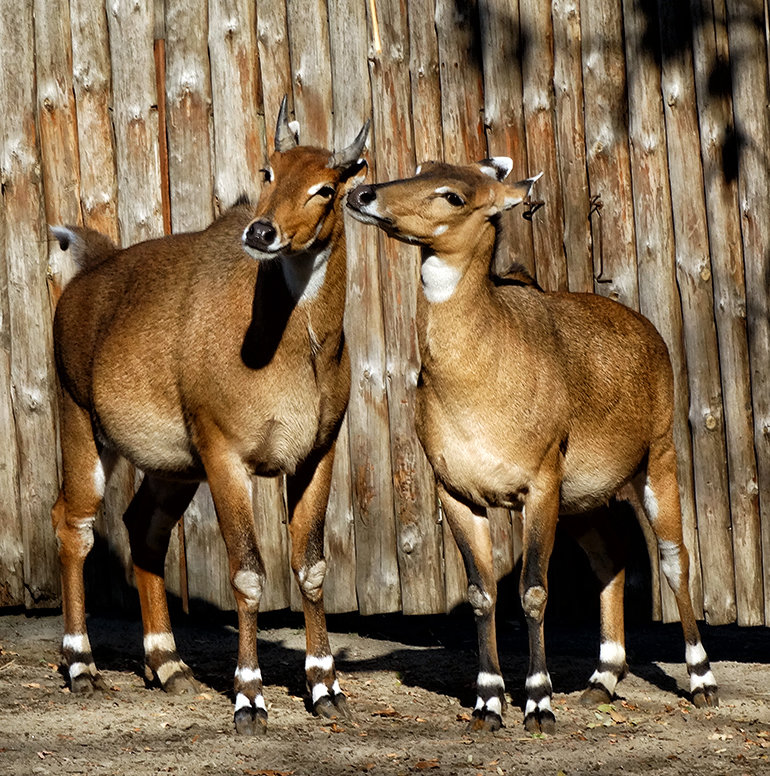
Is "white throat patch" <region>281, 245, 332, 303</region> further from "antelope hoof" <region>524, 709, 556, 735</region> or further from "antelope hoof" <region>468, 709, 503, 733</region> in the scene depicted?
"antelope hoof" <region>524, 709, 556, 735</region>

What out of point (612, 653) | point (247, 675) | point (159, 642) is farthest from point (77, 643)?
point (612, 653)

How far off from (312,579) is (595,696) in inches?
64.5

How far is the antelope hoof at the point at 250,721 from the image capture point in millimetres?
6285

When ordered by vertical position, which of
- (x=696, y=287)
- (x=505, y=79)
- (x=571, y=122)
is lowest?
(x=696, y=287)

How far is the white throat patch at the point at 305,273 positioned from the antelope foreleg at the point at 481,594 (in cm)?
119

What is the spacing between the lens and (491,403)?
644 cm

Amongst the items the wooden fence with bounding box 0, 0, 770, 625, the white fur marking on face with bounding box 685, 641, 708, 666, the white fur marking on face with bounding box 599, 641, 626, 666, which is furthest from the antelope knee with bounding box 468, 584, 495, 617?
the wooden fence with bounding box 0, 0, 770, 625

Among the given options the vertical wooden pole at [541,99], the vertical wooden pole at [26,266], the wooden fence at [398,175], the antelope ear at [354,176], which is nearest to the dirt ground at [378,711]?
the wooden fence at [398,175]

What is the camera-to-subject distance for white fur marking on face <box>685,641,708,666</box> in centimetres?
712

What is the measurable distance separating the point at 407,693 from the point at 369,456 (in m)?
1.66

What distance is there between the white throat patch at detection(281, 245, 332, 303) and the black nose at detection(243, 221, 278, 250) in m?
0.50

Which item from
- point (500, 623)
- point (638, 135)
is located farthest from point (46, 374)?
point (638, 135)

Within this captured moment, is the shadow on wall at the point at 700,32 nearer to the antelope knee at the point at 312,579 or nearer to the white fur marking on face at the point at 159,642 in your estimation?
the antelope knee at the point at 312,579

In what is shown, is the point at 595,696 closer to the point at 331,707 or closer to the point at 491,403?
the point at 331,707
